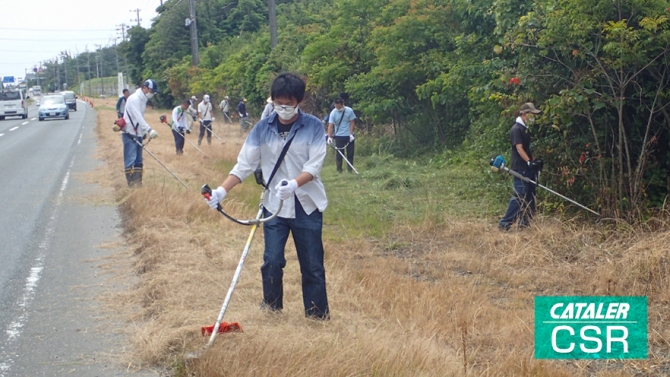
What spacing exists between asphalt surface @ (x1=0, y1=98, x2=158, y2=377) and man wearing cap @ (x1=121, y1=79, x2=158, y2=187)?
0.72m

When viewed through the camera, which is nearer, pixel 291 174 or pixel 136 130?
pixel 291 174

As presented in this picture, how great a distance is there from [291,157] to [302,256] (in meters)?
0.70

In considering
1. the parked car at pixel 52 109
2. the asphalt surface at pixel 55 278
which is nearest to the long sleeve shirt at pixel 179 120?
the asphalt surface at pixel 55 278

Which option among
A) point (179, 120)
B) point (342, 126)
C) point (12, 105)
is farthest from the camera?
point (12, 105)

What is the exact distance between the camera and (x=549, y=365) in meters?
5.17

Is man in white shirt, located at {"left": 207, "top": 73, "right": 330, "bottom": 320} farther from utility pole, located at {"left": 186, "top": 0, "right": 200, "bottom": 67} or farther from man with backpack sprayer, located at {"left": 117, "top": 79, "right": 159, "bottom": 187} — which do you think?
utility pole, located at {"left": 186, "top": 0, "right": 200, "bottom": 67}

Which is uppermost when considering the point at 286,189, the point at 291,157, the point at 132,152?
the point at 291,157

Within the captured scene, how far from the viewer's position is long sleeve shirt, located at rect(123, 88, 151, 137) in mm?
11750

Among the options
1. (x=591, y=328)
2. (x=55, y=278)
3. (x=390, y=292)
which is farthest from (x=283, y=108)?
(x=55, y=278)

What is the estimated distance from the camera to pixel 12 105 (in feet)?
155

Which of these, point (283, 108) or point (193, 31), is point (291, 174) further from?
point (193, 31)

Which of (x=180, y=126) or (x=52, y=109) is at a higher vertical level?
(x=180, y=126)

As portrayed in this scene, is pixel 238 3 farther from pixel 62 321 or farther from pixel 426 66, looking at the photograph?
pixel 62 321

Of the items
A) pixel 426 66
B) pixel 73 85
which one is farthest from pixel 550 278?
pixel 73 85
